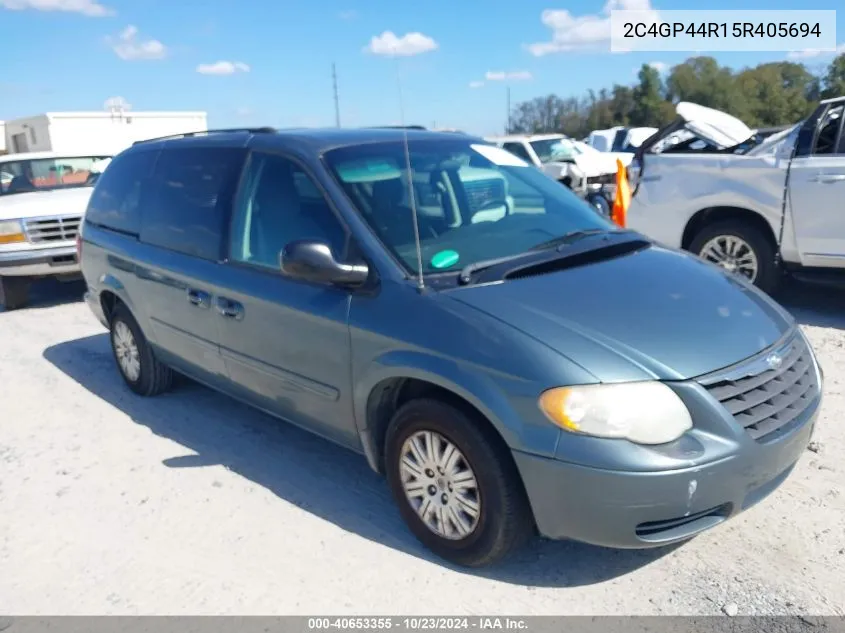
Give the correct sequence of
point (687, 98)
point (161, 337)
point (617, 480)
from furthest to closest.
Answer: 1. point (687, 98)
2. point (161, 337)
3. point (617, 480)

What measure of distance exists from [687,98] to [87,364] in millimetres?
69474

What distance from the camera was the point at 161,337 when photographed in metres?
4.84

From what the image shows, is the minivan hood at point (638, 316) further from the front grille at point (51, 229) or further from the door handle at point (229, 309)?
the front grille at point (51, 229)

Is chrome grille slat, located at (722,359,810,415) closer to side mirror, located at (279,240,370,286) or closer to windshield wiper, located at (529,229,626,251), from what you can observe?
windshield wiper, located at (529,229,626,251)

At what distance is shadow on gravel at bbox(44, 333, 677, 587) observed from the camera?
124 inches

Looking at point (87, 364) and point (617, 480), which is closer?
point (617, 480)

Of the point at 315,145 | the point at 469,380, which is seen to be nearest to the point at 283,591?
the point at 469,380

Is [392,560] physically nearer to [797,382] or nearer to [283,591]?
[283,591]

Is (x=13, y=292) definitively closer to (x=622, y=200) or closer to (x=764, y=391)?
(x=622, y=200)

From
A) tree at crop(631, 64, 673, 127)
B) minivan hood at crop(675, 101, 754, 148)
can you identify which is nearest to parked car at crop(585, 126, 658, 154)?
minivan hood at crop(675, 101, 754, 148)

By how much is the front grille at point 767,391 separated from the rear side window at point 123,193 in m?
3.81

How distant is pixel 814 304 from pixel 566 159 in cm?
1159

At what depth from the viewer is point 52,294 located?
32.3 ft

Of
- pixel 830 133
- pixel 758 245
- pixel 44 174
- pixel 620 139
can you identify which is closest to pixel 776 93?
pixel 620 139
